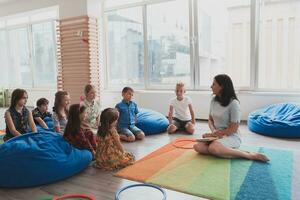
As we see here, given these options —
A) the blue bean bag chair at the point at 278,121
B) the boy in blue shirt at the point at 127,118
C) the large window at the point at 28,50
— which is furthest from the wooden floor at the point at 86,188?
the large window at the point at 28,50

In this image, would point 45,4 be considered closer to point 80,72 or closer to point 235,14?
point 80,72

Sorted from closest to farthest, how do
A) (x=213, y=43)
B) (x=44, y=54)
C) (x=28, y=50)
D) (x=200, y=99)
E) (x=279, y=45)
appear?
(x=279, y=45) → (x=200, y=99) → (x=213, y=43) → (x=44, y=54) → (x=28, y=50)

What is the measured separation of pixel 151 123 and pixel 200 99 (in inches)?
56.0

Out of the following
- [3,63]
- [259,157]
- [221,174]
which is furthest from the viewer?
[3,63]

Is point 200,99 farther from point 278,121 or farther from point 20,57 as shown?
point 20,57

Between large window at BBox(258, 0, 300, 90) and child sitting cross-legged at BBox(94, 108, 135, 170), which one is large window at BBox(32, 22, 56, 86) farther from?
child sitting cross-legged at BBox(94, 108, 135, 170)

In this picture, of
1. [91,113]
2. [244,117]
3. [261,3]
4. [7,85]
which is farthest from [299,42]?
[7,85]

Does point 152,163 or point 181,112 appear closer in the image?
point 152,163

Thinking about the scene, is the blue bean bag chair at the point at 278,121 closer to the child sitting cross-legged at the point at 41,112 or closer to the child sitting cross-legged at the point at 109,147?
the child sitting cross-legged at the point at 109,147

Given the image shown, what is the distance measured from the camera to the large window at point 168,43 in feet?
18.9

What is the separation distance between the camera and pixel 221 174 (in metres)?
2.52

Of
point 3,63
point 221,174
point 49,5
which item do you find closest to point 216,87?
point 221,174

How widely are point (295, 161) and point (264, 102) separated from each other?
84.7 inches

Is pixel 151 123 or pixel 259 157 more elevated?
pixel 151 123
